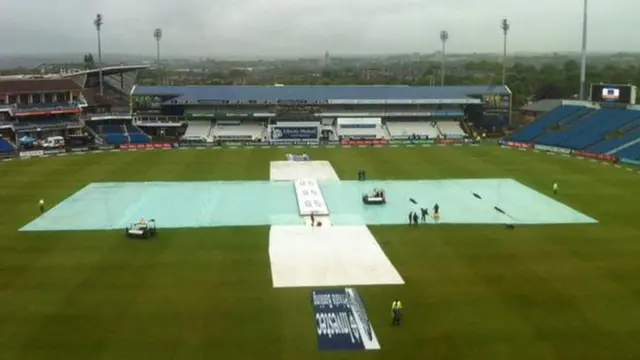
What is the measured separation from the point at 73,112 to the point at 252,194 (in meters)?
39.4

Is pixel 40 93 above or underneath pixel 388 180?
above

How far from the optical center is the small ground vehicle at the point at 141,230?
30.5 metres

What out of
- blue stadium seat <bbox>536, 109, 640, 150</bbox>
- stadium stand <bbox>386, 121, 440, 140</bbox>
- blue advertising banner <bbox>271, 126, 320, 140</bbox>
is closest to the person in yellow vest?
blue stadium seat <bbox>536, 109, 640, 150</bbox>

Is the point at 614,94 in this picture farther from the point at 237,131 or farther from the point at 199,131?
the point at 199,131

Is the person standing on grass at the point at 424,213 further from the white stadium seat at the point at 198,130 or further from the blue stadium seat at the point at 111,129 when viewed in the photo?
the blue stadium seat at the point at 111,129

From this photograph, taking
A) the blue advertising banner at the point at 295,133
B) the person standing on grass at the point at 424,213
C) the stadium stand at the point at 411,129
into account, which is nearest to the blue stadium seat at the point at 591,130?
the stadium stand at the point at 411,129

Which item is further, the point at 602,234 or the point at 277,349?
the point at 602,234

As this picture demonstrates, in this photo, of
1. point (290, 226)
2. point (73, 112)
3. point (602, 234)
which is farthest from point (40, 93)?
point (602, 234)

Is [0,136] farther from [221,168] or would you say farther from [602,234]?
[602,234]

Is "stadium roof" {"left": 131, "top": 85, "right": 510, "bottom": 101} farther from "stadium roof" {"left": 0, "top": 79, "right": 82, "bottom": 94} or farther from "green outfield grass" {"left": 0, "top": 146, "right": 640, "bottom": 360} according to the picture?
"green outfield grass" {"left": 0, "top": 146, "right": 640, "bottom": 360}

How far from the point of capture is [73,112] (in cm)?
7194

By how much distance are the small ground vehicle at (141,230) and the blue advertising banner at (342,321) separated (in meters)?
11.2

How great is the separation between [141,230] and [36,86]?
159ft

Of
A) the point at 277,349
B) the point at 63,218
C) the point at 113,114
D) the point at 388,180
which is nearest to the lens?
the point at 277,349
